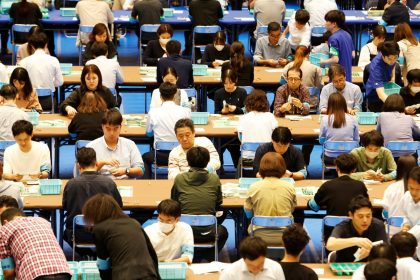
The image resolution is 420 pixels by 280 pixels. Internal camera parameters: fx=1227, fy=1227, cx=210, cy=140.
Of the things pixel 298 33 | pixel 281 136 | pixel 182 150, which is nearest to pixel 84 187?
pixel 182 150

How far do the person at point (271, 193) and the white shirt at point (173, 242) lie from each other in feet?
2.83

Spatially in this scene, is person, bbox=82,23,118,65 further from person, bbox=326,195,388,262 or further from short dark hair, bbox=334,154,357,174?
person, bbox=326,195,388,262

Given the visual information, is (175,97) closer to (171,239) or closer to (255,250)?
(171,239)

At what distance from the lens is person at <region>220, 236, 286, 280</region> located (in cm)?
918

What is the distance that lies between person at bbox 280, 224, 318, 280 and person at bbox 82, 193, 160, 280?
103 cm

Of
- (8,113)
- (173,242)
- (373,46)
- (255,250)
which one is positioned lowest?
(173,242)

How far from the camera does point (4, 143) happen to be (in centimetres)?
1314

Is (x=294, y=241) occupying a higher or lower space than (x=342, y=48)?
lower

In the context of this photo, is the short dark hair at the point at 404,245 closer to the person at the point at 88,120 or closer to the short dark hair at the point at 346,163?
the short dark hair at the point at 346,163

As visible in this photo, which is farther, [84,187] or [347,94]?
[347,94]

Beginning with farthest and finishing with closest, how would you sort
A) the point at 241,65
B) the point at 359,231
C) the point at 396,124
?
the point at 241,65, the point at 396,124, the point at 359,231

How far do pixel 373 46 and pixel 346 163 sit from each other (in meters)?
5.65

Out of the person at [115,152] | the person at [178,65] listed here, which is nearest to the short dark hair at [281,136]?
the person at [115,152]

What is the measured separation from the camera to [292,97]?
47.8ft
